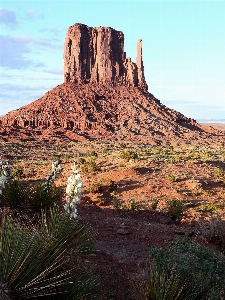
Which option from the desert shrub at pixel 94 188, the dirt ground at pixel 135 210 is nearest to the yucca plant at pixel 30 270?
the dirt ground at pixel 135 210

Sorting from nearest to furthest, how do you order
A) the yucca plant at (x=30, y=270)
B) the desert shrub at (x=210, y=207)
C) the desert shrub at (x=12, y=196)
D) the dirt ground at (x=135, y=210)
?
the yucca plant at (x=30, y=270) → the dirt ground at (x=135, y=210) → the desert shrub at (x=12, y=196) → the desert shrub at (x=210, y=207)

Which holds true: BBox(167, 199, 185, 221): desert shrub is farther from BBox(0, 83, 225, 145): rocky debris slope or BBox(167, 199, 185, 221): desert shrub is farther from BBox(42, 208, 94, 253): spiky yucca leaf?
BBox(0, 83, 225, 145): rocky debris slope

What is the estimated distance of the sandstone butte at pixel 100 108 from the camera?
223 feet

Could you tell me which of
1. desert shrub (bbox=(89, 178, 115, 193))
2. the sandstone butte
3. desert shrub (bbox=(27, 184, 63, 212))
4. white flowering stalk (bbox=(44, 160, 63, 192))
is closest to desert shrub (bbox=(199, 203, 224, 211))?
desert shrub (bbox=(89, 178, 115, 193))

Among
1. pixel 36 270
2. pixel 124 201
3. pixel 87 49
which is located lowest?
pixel 124 201

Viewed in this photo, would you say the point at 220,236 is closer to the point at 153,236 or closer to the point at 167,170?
the point at 153,236

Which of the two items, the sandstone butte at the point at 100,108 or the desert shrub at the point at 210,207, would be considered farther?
the sandstone butte at the point at 100,108

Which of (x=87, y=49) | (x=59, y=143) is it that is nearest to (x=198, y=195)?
(x=59, y=143)

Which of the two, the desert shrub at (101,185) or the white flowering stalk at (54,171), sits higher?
the white flowering stalk at (54,171)

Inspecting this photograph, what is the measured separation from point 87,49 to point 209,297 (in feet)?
308

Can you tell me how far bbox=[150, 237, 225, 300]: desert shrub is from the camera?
4.21 metres

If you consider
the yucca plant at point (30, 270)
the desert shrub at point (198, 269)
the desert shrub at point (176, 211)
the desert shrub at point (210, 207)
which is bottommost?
the desert shrub at point (210, 207)

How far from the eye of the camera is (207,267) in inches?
181

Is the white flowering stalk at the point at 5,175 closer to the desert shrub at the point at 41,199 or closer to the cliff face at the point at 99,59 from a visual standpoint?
the desert shrub at the point at 41,199
